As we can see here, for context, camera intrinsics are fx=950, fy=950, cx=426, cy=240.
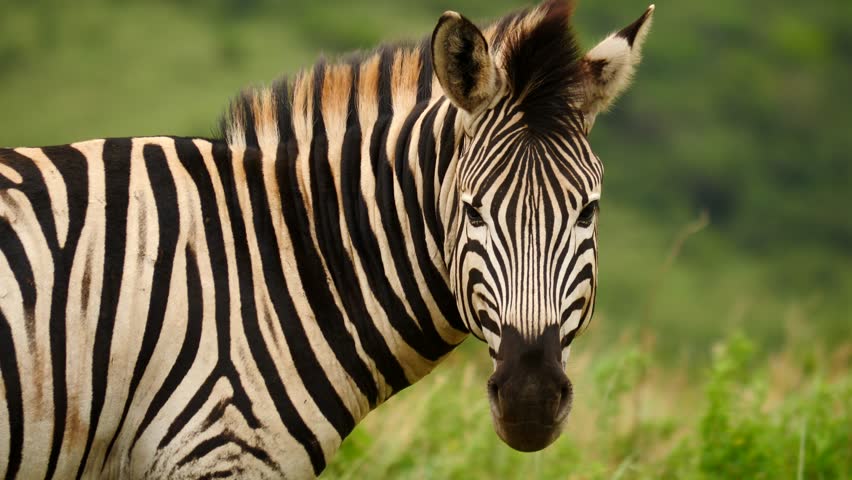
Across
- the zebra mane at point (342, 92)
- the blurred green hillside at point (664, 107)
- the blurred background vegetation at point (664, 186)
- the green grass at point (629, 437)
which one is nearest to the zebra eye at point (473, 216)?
the zebra mane at point (342, 92)

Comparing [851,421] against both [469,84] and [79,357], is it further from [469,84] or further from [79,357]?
[79,357]

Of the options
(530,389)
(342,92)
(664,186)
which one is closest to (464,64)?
(342,92)

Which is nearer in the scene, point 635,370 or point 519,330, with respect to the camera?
point 519,330

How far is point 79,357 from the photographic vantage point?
352cm

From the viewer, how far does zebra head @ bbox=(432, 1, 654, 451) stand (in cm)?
338

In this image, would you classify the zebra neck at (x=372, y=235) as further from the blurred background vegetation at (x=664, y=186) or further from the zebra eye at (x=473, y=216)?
the blurred background vegetation at (x=664, y=186)

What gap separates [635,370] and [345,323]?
3.12m

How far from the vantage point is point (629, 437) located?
7.24 m

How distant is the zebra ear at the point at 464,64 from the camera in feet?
11.7

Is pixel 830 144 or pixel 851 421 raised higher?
pixel 830 144

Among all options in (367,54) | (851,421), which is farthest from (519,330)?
(851,421)

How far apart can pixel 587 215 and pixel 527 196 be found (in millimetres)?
267

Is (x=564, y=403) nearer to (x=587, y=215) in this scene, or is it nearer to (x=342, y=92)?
(x=587, y=215)

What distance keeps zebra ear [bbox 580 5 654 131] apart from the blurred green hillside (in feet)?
76.7
